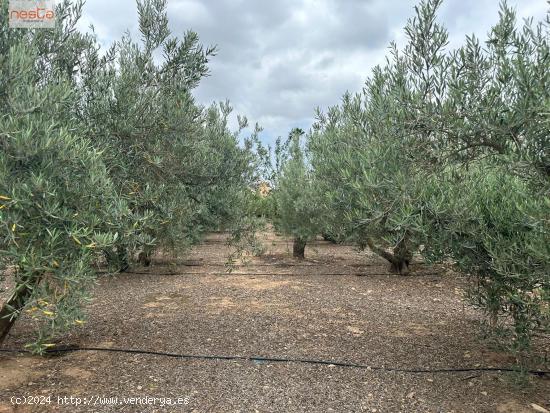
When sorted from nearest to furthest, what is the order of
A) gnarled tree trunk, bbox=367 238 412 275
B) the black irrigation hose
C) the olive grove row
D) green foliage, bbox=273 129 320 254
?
the olive grove row → the black irrigation hose → gnarled tree trunk, bbox=367 238 412 275 → green foliage, bbox=273 129 320 254

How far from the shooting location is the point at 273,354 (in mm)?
5816

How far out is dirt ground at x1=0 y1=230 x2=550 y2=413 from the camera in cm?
450

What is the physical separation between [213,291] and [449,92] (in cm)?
733

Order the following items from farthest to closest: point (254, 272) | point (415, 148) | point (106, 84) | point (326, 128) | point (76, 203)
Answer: point (254, 272), point (326, 128), point (106, 84), point (415, 148), point (76, 203)

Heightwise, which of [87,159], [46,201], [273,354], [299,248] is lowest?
[273,354]

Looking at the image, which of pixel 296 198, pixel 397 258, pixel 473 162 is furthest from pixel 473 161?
pixel 296 198

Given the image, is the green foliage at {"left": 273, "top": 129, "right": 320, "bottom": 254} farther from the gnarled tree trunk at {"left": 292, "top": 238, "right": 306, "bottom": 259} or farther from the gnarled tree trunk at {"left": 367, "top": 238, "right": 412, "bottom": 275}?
the gnarled tree trunk at {"left": 367, "top": 238, "right": 412, "bottom": 275}

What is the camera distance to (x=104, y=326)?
7027 mm

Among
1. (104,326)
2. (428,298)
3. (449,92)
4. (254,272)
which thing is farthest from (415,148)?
(254,272)

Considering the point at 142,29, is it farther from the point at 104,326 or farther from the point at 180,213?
the point at 104,326

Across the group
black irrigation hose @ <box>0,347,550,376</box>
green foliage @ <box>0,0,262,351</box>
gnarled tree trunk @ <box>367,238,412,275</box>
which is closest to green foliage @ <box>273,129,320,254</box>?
gnarled tree trunk @ <box>367,238,412,275</box>

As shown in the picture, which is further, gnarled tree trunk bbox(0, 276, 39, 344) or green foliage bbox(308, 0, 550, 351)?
gnarled tree trunk bbox(0, 276, 39, 344)

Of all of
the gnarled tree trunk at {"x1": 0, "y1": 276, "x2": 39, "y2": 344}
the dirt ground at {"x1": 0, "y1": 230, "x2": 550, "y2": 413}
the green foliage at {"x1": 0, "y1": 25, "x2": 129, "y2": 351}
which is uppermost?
the green foliage at {"x1": 0, "y1": 25, "x2": 129, "y2": 351}

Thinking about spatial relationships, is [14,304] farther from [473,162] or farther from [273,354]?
[473,162]
